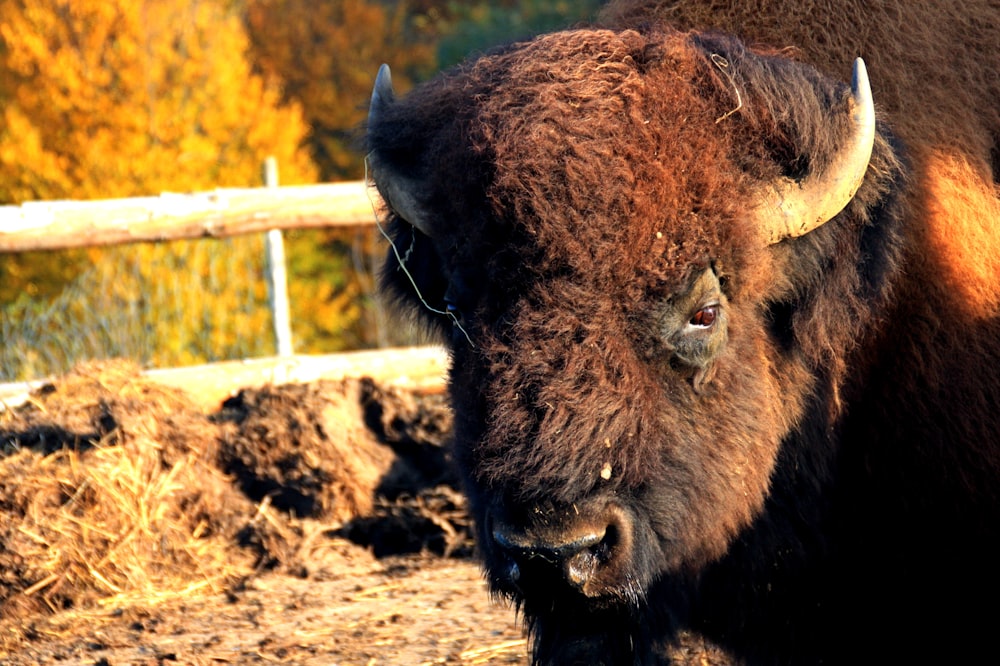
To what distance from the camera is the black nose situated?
9.70 ft

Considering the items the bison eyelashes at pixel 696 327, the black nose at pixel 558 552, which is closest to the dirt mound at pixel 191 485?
the black nose at pixel 558 552

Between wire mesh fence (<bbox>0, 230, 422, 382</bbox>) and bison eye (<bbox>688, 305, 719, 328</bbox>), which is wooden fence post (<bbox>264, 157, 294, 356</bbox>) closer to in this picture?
wire mesh fence (<bbox>0, 230, 422, 382</bbox>)

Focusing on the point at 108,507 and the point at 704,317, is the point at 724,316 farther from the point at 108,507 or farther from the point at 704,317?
the point at 108,507

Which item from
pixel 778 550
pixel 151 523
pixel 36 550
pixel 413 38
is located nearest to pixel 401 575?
pixel 151 523

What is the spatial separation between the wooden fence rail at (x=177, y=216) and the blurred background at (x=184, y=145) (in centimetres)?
64

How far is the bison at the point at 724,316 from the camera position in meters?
3.06

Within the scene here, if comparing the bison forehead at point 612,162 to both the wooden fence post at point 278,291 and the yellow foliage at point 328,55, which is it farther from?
the yellow foliage at point 328,55

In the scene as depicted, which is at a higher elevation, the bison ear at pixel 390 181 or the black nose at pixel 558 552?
the bison ear at pixel 390 181

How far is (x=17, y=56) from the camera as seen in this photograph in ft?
54.0

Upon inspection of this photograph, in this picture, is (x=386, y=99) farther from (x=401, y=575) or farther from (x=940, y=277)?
(x=401, y=575)

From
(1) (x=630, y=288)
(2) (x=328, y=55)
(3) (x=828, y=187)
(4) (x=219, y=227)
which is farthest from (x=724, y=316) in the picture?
(2) (x=328, y=55)

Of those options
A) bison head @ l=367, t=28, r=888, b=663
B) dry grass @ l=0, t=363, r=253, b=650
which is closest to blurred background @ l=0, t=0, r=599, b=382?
dry grass @ l=0, t=363, r=253, b=650

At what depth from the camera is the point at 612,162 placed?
3.10 m

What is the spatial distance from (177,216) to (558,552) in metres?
5.76
